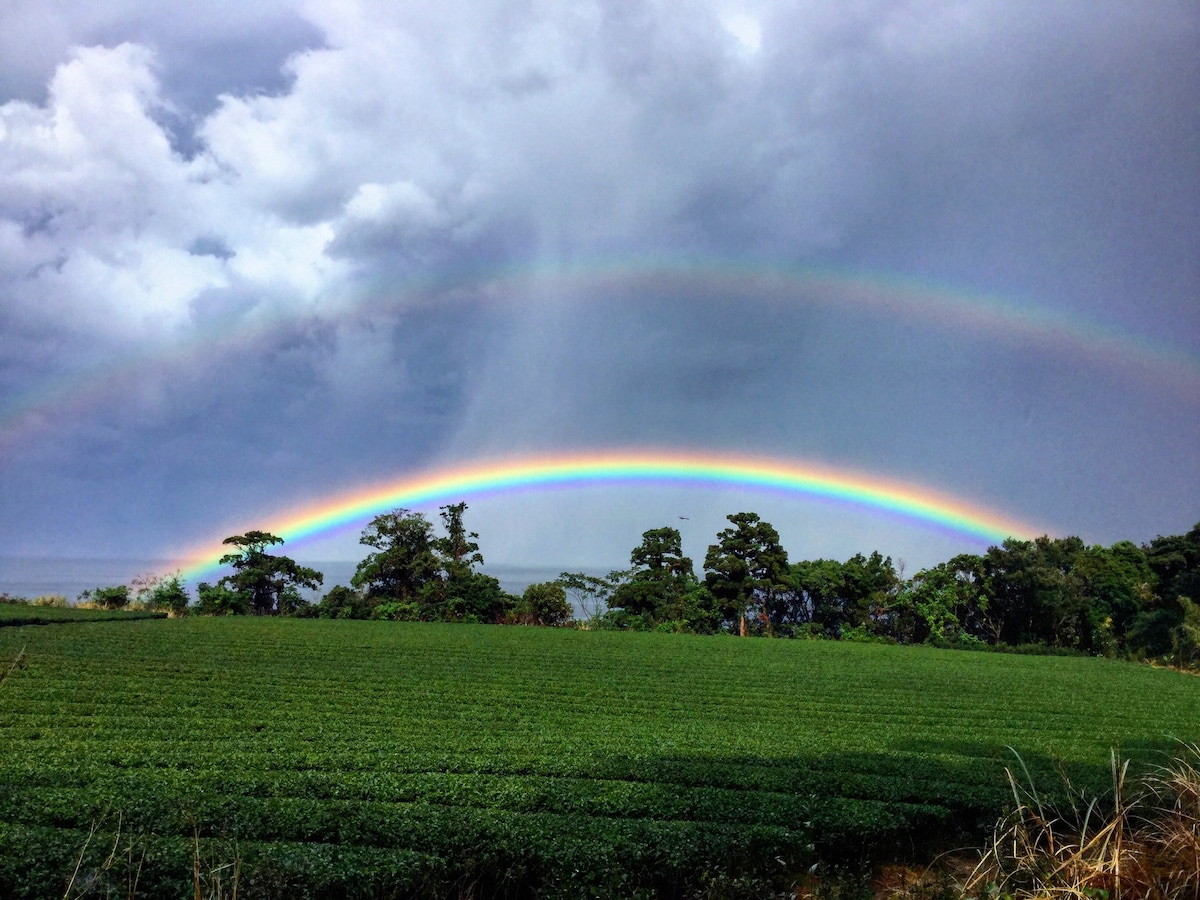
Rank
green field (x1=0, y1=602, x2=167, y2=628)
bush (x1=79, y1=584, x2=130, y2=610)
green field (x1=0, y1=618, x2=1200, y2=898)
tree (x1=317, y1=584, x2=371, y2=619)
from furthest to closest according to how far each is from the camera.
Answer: tree (x1=317, y1=584, x2=371, y2=619) < bush (x1=79, y1=584, x2=130, y2=610) < green field (x1=0, y1=602, x2=167, y2=628) < green field (x1=0, y1=618, x2=1200, y2=898)

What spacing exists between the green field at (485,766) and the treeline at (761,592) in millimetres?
21623

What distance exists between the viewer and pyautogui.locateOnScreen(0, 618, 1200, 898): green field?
6902mm

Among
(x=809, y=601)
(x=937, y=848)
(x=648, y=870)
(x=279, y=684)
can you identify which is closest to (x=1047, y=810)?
(x=937, y=848)

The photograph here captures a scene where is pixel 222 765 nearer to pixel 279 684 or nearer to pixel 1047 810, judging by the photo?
pixel 279 684

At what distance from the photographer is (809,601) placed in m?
49.7

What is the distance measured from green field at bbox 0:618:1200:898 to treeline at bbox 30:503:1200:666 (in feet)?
70.9

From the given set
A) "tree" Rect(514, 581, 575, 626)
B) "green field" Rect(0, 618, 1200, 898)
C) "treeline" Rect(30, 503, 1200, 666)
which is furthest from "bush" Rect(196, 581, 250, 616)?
"green field" Rect(0, 618, 1200, 898)

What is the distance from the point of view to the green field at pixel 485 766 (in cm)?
690

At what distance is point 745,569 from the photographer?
47406 millimetres

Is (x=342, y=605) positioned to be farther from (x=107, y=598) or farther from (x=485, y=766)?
(x=485, y=766)

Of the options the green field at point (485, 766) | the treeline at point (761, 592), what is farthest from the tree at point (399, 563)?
the green field at point (485, 766)

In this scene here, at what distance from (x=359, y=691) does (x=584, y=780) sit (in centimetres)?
968

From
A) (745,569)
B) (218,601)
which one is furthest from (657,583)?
(218,601)

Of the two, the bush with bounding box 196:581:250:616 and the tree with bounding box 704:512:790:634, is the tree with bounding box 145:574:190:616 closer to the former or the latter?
the bush with bounding box 196:581:250:616
